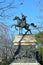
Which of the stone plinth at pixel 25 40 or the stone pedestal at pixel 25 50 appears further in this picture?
the stone plinth at pixel 25 40

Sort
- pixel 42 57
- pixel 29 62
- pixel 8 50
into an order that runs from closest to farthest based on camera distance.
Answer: pixel 29 62 → pixel 42 57 → pixel 8 50

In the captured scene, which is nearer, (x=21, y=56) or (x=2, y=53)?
(x=21, y=56)

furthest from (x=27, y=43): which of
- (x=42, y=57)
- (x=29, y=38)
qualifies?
(x=42, y=57)

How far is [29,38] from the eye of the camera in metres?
22.2

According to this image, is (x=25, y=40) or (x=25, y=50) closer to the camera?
(x=25, y=50)

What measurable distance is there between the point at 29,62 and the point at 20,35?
7.48 ft

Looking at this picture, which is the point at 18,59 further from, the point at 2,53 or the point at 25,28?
the point at 2,53

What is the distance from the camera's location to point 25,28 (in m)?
22.5

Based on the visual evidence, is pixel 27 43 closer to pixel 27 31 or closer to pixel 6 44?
pixel 27 31

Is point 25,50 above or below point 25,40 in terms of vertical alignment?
below

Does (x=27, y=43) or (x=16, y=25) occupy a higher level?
(x=16, y=25)

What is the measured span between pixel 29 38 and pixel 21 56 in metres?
1.47

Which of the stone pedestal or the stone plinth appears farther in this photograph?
the stone plinth

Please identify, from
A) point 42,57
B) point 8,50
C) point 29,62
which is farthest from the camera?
point 8,50
